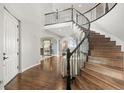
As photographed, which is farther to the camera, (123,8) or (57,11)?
(57,11)

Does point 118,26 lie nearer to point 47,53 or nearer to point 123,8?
point 123,8

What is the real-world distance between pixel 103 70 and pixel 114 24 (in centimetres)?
192

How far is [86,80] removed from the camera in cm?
365

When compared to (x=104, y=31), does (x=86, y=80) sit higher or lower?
lower

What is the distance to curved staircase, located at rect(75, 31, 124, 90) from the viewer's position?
2.86 m

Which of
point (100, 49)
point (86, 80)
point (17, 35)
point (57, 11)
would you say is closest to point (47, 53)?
point (57, 11)

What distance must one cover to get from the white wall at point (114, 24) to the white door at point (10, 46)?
3058 mm

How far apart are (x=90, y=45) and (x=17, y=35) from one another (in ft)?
8.27

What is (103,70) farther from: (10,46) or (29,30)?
(29,30)

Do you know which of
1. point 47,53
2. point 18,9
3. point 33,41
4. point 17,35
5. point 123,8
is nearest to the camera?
point 123,8

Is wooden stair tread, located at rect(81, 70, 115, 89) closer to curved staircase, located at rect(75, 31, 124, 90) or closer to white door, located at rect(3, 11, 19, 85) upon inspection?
curved staircase, located at rect(75, 31, 124, 90)

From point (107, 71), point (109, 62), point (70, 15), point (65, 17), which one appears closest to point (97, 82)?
point (107, 71)

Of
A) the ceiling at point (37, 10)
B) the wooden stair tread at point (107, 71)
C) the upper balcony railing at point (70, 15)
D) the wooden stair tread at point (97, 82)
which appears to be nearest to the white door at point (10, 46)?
the ceiling at point (37, 10)

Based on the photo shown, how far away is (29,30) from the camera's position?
650 centimetres
